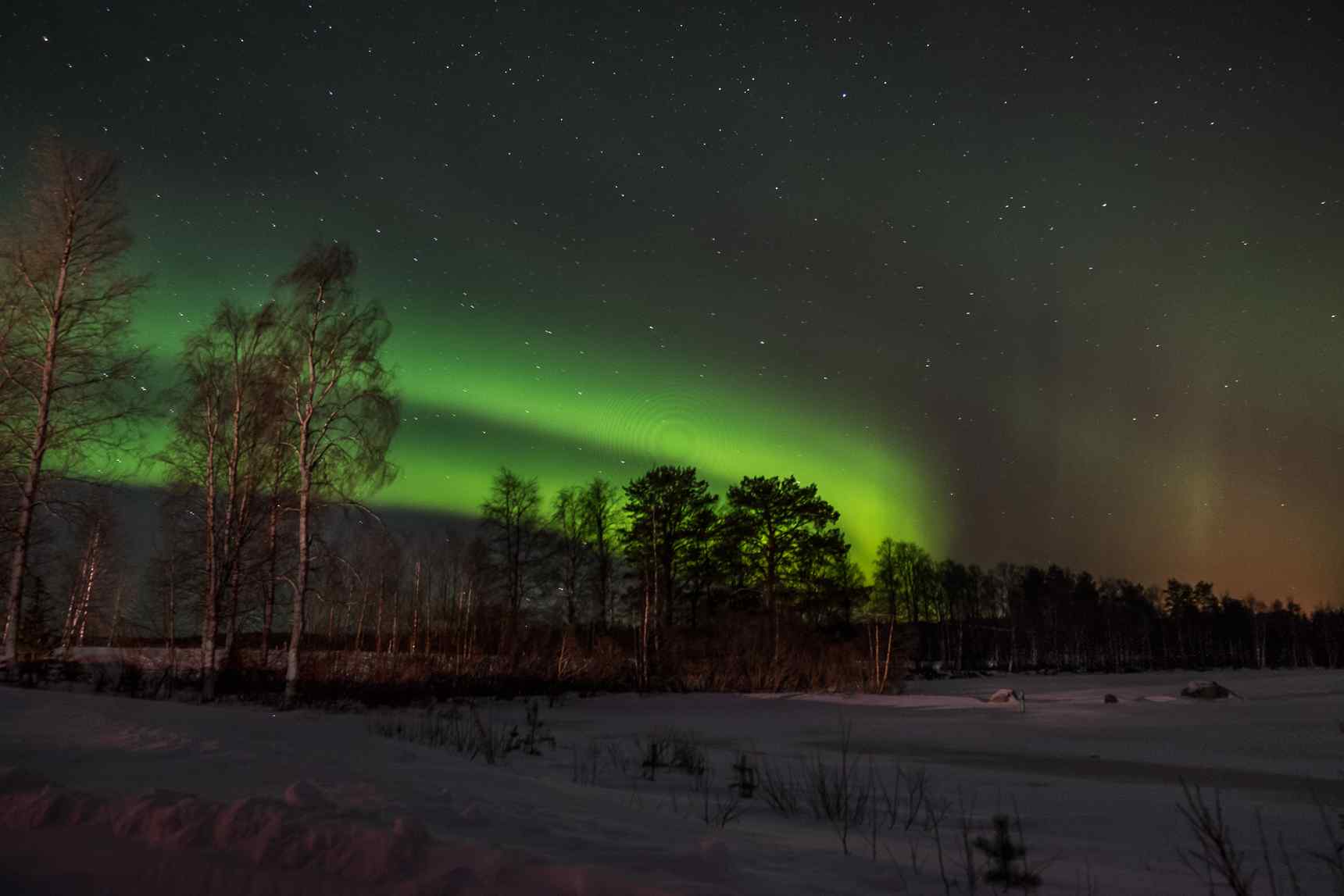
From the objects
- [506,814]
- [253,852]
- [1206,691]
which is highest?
[253,852]

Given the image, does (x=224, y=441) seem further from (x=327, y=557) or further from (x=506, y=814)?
(x=506, y=814)

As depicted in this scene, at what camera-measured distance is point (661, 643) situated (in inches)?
1521

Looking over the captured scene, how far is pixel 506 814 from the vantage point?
5621 millimetres

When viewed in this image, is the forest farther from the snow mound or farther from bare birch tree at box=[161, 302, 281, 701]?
the snow mound

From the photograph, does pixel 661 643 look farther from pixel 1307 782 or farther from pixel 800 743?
pixel 1307 782

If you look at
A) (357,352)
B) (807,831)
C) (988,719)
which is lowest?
(988,719)

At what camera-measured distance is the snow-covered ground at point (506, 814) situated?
3.88 m

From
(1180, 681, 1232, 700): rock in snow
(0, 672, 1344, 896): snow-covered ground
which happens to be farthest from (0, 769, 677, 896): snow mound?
(1180, 681, 1232, 700): rock in snow

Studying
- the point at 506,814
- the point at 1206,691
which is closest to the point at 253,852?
the point at 506,814

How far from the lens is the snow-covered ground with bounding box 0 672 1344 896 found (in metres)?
3.88

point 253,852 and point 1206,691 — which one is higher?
point 253,852

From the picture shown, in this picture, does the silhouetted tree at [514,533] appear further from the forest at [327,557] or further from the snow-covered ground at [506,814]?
the snow-covered ground at [506,814]

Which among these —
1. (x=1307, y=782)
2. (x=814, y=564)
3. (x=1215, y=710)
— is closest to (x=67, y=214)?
(x=1307, y=782)

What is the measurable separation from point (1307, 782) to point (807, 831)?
910cm
